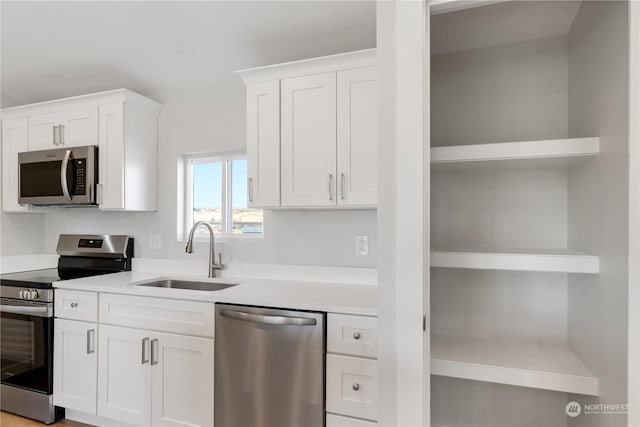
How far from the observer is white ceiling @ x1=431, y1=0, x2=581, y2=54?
127cm

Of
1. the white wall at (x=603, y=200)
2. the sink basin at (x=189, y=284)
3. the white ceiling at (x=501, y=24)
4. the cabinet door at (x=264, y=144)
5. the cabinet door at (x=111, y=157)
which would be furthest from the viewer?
the cabinet door at (x=111, y=157)

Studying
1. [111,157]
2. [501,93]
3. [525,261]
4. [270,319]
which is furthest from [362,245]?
[111,157]

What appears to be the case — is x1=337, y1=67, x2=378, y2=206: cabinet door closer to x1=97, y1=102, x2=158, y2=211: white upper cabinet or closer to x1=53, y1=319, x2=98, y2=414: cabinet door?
x1=97, y1=102, x2=158, y2=211: white upper cabinet

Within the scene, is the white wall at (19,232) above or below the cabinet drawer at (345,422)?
above

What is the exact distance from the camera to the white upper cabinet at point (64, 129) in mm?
2744

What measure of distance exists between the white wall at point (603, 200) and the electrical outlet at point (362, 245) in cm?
113

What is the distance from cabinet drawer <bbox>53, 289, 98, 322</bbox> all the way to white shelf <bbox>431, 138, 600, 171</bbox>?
7.27 ft

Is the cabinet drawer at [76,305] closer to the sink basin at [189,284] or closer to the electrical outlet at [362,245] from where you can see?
the sink basin at [189,284]

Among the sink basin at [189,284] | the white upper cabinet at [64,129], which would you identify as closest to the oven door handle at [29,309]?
the sink basin at [189,284]

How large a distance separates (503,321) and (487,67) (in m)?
1.07

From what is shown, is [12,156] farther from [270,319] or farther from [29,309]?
[270,319]

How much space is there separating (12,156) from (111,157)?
108cm

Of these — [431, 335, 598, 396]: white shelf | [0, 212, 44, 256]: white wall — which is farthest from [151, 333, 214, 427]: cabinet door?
[0, 212, 44, 256]: white wall

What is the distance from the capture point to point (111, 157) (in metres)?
2.67
